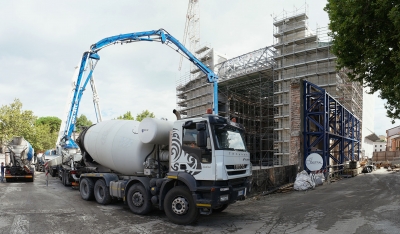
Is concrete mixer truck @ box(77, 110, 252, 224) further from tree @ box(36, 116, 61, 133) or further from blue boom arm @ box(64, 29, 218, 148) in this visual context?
tree @ box(36, 116, 61, 133)

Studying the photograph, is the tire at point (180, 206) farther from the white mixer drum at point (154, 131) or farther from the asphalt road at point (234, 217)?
the white mixer drum at point (154, 131)

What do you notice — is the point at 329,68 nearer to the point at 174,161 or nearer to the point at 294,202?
the point at 294,202

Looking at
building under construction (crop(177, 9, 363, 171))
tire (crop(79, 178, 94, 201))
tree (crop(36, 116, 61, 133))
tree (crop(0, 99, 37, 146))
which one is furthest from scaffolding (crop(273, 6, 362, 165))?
tree (crop(36, 116, 61, 133))

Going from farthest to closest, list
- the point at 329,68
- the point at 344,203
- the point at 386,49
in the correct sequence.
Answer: the point at 329,68
the point at 344,203
the point at 386,49

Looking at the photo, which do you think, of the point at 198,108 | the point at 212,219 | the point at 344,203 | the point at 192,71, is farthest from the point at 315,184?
the point at 192,71

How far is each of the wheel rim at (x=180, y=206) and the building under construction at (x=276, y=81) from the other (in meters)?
15.1

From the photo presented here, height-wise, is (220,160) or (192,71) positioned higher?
(192,71)

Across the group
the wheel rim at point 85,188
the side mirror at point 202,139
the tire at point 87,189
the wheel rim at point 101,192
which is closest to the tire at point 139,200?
the wheel rim at point 101,192

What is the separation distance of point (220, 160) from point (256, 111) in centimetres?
3547

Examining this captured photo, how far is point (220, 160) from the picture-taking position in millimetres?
7219

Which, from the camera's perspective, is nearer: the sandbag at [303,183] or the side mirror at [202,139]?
the side mirror at [202,139]

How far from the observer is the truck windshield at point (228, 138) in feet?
24.6

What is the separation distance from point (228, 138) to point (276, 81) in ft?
76.7

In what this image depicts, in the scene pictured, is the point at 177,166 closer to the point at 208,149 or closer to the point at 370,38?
the point at 208,149
